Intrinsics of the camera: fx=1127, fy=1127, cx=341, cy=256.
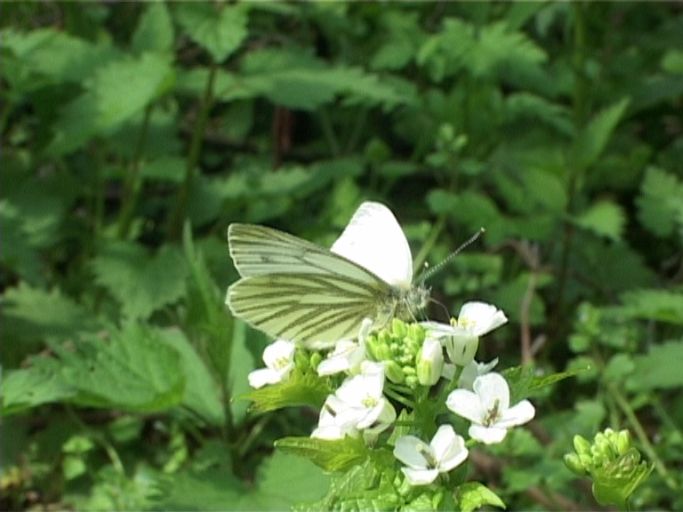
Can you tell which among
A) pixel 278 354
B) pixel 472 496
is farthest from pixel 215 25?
pixel 472 496

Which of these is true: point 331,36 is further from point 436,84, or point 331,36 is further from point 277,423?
point 277,423

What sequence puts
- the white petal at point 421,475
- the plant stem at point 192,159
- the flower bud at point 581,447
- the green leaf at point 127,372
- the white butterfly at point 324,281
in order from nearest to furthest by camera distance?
the white petal at point 421,475, the flower bud at point 581,447, the white butterfly at point 324,281, the green leaf at point 127,372, the plant stem at point 192,159

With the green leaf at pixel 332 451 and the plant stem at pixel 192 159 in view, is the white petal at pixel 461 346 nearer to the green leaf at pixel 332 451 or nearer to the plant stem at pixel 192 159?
the green leaf at pixel 332 451

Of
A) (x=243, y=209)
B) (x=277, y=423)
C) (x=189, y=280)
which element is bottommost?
(x=277, y=423)

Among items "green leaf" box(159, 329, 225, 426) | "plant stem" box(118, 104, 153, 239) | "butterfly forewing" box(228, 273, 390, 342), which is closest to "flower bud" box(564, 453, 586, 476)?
"butterfly forewing" box(228, 273, 390, 342)

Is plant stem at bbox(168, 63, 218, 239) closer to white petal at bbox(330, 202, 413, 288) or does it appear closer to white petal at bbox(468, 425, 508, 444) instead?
white petal at bbox(330, 202, 413, 288)

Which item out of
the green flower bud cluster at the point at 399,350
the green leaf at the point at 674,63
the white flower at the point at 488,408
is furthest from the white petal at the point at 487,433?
the green leaf at the point at 674,63

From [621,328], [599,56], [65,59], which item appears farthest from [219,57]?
[599,56]
